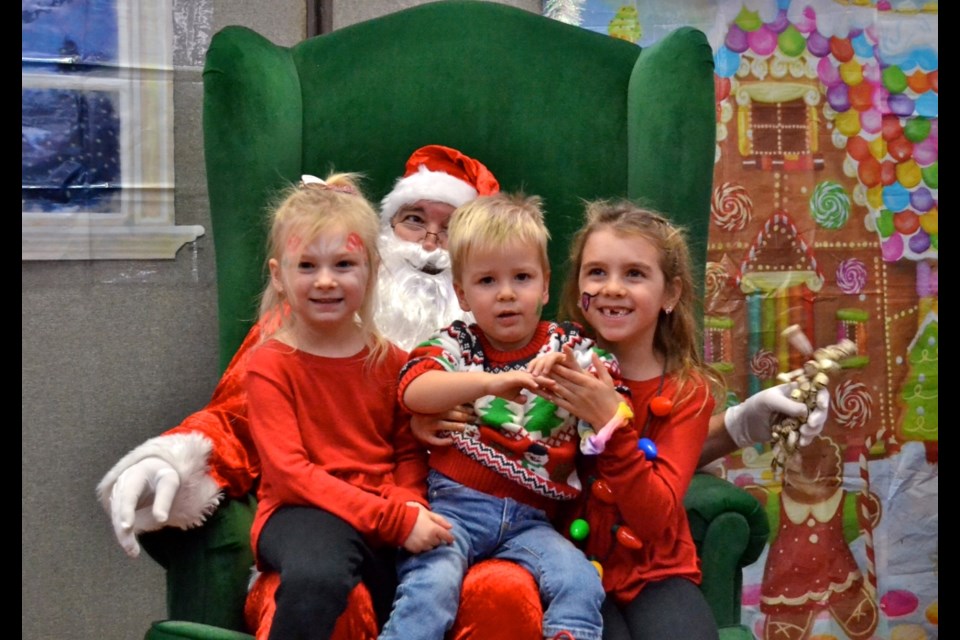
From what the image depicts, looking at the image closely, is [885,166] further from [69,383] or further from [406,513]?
[69,383]

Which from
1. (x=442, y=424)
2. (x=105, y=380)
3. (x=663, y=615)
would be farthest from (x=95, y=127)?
(x=663, y=615)

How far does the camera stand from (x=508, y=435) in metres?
1.76

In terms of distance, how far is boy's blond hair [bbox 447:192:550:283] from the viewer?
1769 mm

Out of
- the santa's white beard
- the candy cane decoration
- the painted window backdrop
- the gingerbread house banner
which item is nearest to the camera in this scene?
the santa's white beard

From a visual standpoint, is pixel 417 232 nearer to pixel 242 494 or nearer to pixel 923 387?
pixel 242 494

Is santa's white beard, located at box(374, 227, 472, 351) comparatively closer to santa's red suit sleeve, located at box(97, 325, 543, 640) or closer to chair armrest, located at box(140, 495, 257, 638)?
santa's red suit sleeve, located at box(97, 325, 543, 640)

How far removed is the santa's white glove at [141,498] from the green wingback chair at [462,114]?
574 millimetres

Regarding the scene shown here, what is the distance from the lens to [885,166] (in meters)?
3.02

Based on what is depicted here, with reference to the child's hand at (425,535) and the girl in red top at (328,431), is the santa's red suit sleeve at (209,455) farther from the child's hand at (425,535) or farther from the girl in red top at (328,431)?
the child's hand at (425,535)

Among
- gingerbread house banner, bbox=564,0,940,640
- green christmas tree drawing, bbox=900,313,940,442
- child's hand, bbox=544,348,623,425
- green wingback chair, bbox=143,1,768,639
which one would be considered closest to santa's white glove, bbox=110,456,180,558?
green wingback chair, bbox=143,1,768,639

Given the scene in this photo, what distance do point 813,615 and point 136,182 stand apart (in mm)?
2353

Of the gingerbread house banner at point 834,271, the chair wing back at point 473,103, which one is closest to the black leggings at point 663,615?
the chair wing back at point 473,103

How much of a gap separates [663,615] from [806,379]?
0.53 metres

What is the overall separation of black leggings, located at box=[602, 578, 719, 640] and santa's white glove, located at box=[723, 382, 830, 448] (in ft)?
1.25
